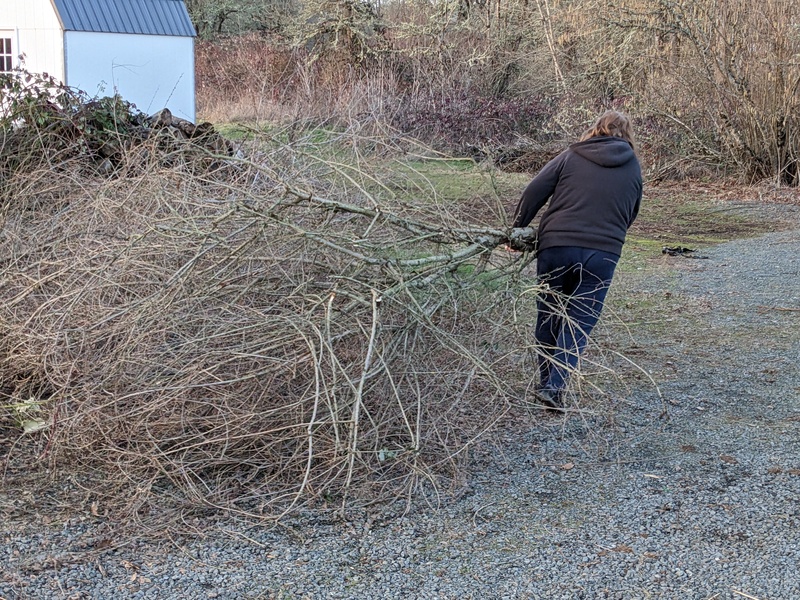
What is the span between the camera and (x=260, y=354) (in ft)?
13.0

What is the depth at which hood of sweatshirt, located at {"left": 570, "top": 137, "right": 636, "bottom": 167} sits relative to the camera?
196 inches

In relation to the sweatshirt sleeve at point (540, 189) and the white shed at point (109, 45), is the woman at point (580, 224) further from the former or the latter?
the white shed at point (109, 45)


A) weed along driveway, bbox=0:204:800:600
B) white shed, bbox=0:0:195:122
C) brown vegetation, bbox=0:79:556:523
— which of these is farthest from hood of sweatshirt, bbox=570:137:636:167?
white shed, bbox=0:0:195:122

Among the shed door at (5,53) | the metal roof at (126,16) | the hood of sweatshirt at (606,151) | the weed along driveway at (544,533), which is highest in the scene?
the hood of sweatshirt at (606,151)

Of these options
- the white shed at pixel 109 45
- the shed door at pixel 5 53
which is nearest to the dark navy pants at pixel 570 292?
the white shed at pixel 109 45

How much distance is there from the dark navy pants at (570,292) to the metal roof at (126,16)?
13301mm

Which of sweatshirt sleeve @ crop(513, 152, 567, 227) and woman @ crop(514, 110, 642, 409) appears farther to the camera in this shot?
sweatshirt sleeve @ crop(513, 152, 567, 227)

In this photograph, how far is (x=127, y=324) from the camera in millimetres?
4137

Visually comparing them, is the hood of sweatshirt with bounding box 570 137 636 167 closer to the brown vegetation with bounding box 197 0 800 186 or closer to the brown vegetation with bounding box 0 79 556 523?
the brown vegetation with bounding box 0 79 556 523

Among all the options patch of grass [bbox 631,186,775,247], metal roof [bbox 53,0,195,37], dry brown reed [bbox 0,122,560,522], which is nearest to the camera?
dry brown reed [bbox 0,122,560,522]

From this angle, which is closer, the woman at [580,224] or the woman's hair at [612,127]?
the woman at [580,224]

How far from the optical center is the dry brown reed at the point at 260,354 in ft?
12.7

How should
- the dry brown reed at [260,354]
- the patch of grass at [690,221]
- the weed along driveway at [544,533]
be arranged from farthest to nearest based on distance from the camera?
the patch of grass at [690,221] < the dry brown reed at [260,354] < the weed along driveway at [544,533]

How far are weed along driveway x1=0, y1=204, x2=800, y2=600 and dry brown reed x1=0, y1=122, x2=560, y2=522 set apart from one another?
0.70 feet
